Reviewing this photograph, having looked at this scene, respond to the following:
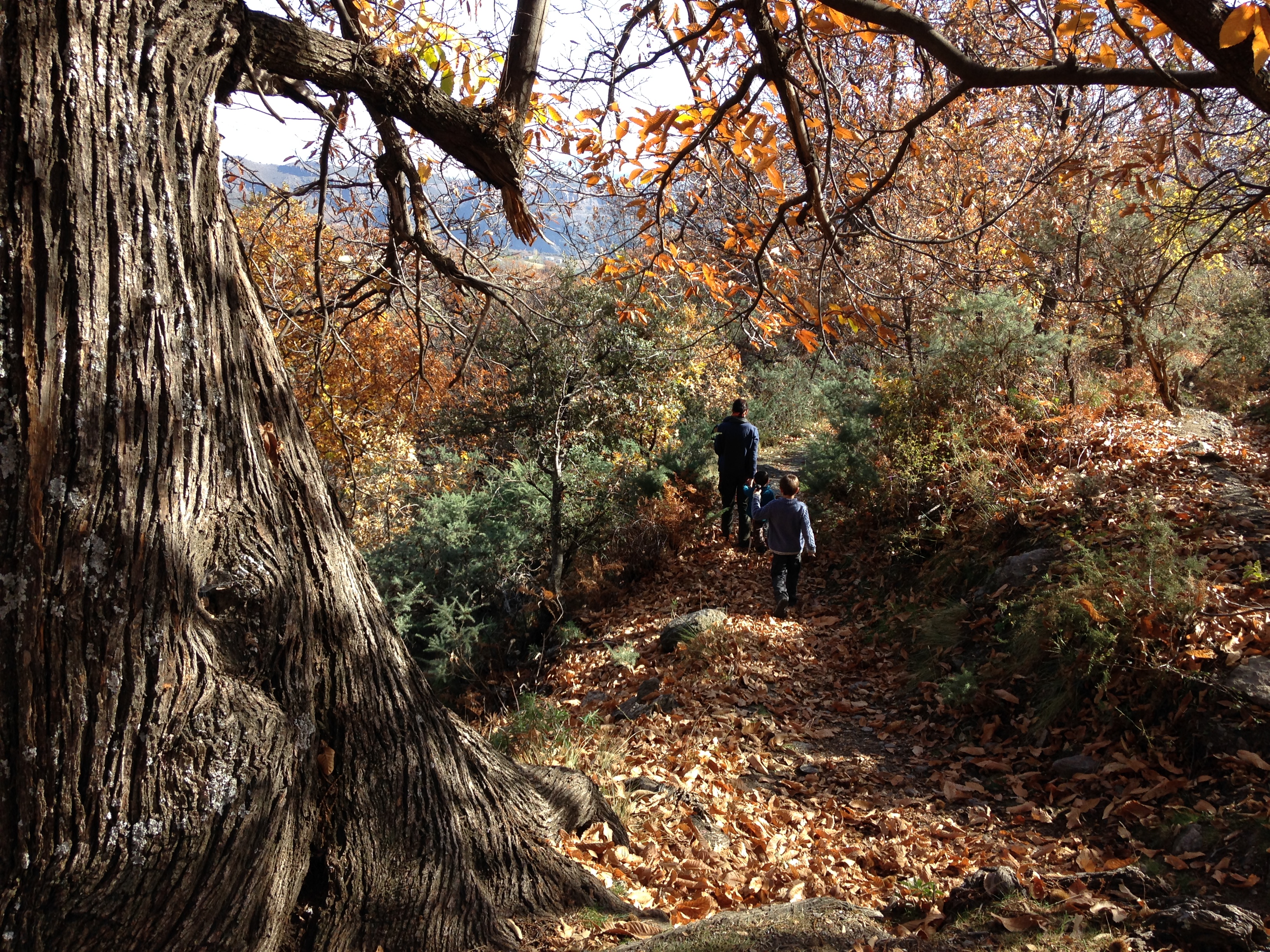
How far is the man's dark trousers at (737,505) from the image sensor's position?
10.6 metres

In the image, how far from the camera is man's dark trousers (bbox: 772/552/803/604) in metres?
8.73

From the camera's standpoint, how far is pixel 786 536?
8586mm

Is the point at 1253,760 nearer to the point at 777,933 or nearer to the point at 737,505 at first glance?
the point at 777,933

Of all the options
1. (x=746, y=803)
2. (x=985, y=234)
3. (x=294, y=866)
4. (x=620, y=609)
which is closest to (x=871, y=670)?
(x=746, y=803)

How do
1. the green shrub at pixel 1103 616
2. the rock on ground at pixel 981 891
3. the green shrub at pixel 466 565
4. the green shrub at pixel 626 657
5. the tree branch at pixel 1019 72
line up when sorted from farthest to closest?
the green shrub at pixel 466 565 < the green shrub at pixel 626 657 < the green shrub at pixel 1103 616 < the rock on ground at pixel 981 891 < the tree branch at pixel 1019 72

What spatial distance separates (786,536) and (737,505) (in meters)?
2.48

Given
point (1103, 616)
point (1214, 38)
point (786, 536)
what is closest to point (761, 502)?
point (786, 536)

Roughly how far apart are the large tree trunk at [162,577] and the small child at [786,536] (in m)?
6.34

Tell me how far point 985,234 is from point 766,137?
9774 millimetres

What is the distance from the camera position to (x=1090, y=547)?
6.64m

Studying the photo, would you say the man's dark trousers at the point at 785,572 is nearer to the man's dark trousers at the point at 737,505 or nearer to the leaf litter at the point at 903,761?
the leaf litter at the point at 903,761

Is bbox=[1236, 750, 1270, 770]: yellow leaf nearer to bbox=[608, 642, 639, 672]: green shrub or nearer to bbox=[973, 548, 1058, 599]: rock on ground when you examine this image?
bbox=[973, 548, 1058, 599]: rock on ground

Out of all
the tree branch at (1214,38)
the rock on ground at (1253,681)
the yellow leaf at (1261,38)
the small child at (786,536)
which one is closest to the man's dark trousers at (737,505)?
the small child at (786,536)

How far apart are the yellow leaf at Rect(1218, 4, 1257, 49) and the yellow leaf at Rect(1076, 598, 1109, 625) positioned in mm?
4499
